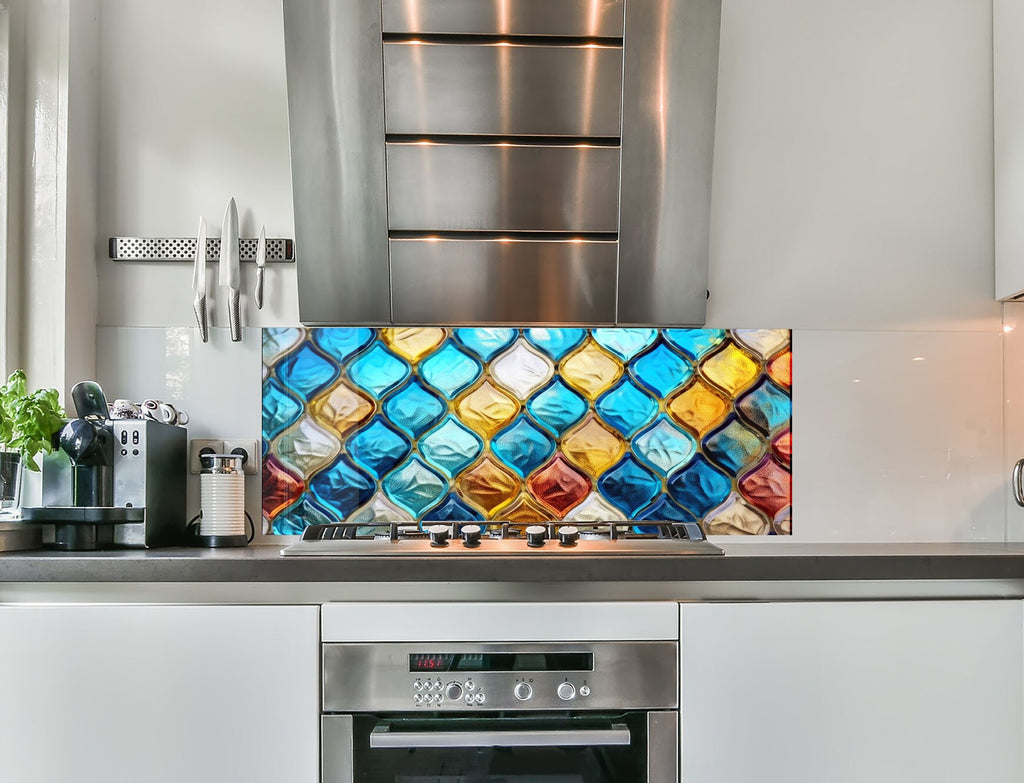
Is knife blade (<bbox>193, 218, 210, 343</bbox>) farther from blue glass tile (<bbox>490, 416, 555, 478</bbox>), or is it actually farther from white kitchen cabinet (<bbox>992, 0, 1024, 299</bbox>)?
white kitchen cabinet (<bbox>992, 0, 1024, 299</bbox>)

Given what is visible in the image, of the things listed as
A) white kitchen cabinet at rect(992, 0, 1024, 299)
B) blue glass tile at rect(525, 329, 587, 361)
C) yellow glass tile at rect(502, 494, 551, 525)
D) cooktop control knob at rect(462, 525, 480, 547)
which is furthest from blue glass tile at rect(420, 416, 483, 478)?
white kitchen cabinet at rect(992, 0, 1024, 299)

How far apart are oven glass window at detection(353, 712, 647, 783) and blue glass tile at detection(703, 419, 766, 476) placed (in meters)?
0.78

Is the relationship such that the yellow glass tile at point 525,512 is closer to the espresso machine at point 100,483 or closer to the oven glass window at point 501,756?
the oven glass window at point 501,756

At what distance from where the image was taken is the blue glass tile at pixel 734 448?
2074 millimetres

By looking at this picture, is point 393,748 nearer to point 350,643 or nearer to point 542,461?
point 350,643

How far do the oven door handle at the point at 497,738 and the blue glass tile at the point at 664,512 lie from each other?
67cm

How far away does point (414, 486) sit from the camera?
2049 mm

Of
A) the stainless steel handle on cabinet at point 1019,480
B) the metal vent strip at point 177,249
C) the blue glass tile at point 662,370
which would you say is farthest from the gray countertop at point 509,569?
the metal vent strip at point 177,249

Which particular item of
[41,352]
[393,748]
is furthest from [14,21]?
[393,748]

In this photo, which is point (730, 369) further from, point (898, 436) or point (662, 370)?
point (898, 436)

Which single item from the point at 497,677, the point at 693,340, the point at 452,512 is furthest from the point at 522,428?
the point at 497,677

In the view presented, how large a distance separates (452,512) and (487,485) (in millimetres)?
106

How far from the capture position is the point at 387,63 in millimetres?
1850

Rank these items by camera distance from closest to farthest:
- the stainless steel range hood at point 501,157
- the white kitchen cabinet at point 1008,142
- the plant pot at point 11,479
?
the plant pot at point 11,479, the stainless steel range hood at point 501,157, the white kitchen cabinet at point 1008,142
